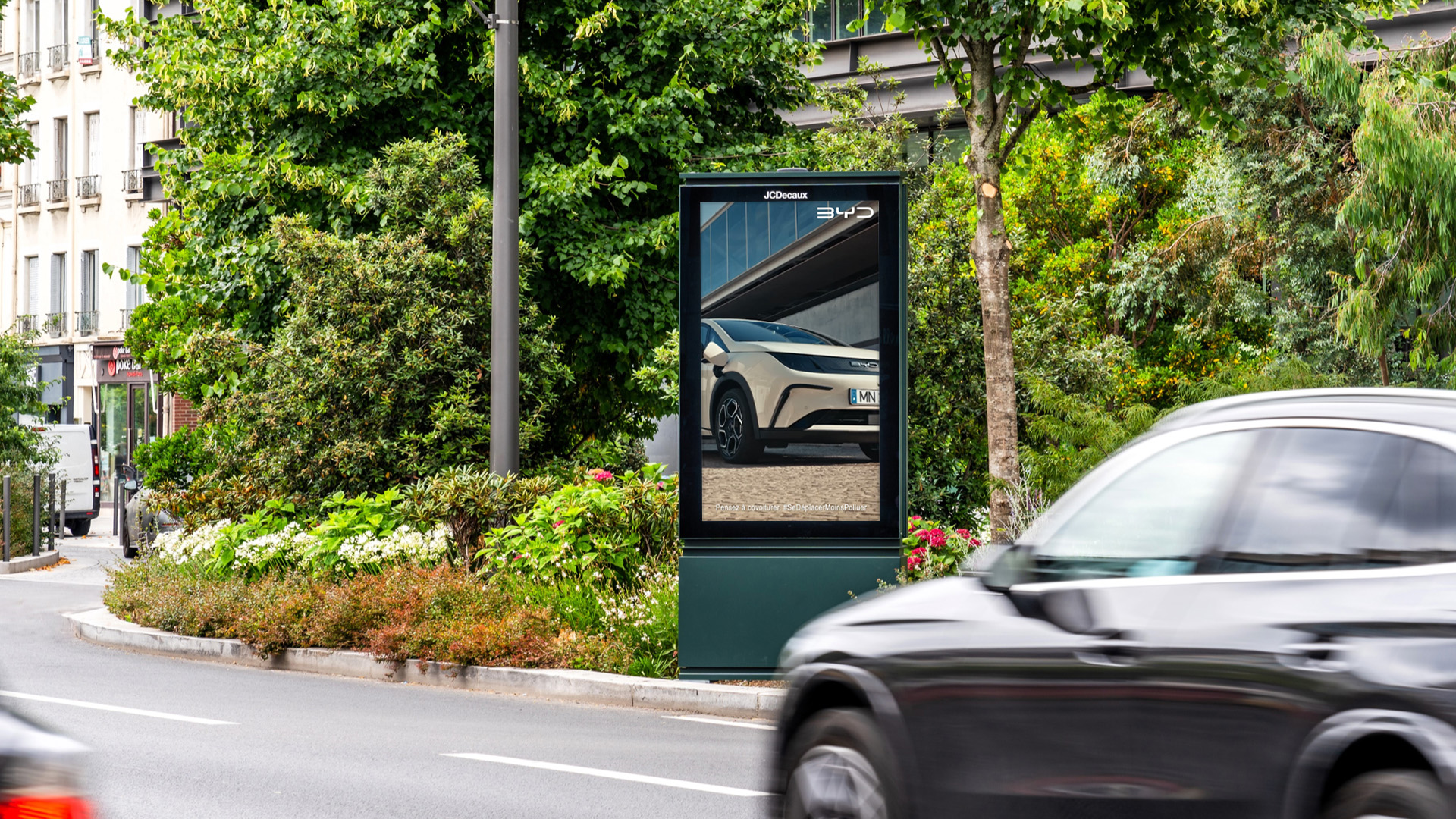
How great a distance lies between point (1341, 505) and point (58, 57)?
2141 inches

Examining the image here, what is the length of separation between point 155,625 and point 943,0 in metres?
8.85

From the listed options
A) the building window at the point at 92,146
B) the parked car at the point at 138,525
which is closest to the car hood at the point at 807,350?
the parked car at the point at 138,525

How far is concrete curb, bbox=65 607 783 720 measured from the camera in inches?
400

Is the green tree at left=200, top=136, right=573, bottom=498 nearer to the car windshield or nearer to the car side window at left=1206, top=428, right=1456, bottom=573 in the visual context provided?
the car windshield

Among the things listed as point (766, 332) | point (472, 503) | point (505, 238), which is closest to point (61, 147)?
point (472, 503)

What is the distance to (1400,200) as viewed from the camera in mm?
15977

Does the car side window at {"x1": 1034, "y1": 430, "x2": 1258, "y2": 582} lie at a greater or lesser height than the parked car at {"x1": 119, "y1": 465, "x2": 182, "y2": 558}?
greater

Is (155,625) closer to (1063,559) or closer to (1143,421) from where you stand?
(1143,421)

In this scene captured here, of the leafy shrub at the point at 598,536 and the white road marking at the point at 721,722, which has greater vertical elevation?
the leafy shrub at the point at 598,536

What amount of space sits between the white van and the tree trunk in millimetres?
24653

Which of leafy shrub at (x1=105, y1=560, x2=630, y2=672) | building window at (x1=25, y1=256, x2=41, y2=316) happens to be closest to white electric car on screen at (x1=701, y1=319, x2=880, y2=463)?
leafy shrub at (x1=105, y1=560, x2=630, y2=672)

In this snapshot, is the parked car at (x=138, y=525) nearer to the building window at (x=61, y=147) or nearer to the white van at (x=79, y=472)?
the white van at (x=79, y=472)

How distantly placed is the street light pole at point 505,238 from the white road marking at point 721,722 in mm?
4285

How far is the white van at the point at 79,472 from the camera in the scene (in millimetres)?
31812
